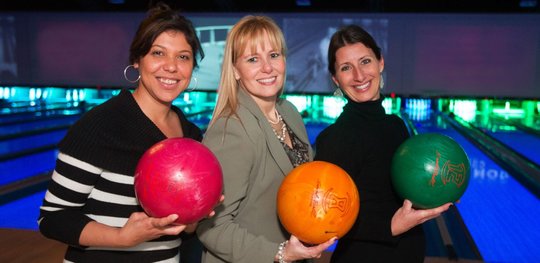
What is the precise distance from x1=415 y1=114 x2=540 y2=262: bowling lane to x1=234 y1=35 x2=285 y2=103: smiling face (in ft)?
5.97

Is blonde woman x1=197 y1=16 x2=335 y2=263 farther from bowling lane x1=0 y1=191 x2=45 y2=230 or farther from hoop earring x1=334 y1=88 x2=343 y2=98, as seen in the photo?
bowling lane x1=0 y1=191 x2=45 y2=230

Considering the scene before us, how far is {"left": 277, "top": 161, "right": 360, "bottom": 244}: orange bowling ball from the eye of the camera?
103cm

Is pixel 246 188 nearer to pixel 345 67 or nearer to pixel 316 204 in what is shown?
pixel 316 204

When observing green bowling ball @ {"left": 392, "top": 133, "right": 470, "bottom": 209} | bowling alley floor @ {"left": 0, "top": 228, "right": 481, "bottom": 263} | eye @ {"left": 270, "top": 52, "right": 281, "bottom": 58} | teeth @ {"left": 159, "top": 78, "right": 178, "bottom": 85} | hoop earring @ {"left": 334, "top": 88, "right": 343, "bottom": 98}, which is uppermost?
eye @ {"left": 270, "top": 52, "right": 281, "bottom": 58}

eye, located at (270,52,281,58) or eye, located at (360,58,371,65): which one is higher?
eye, located at (270,52,281,58)

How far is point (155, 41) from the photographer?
46.8 inches

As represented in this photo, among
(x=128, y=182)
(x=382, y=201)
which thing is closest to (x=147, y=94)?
(x=128, y=182)

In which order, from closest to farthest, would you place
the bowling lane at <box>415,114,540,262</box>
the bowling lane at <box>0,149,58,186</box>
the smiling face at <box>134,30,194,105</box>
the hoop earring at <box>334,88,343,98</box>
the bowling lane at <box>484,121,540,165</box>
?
the smiling face at <box>134,30,194,105</box>
the hoop earring at <box>334,88,343,98</box>
the bowling lane at <box>415,114,540,262</box>
the bowling lane at <box>0,149,58,186</box>
the bowling lane at <box>484,121,540,165</box>

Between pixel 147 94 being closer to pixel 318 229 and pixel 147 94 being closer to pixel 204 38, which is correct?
pixel 318 229

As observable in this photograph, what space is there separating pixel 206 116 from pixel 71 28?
310cm

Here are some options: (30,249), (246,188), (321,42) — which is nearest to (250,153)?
(246,188)

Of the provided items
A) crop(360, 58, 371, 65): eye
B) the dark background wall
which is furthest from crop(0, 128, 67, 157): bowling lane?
crop(360, 58, 371, 65): eye

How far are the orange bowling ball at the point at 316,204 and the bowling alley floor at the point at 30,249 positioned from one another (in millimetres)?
1157

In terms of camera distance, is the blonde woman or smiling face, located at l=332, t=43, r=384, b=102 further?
smiling face, located at l=332, t=43, r=384, b=102
